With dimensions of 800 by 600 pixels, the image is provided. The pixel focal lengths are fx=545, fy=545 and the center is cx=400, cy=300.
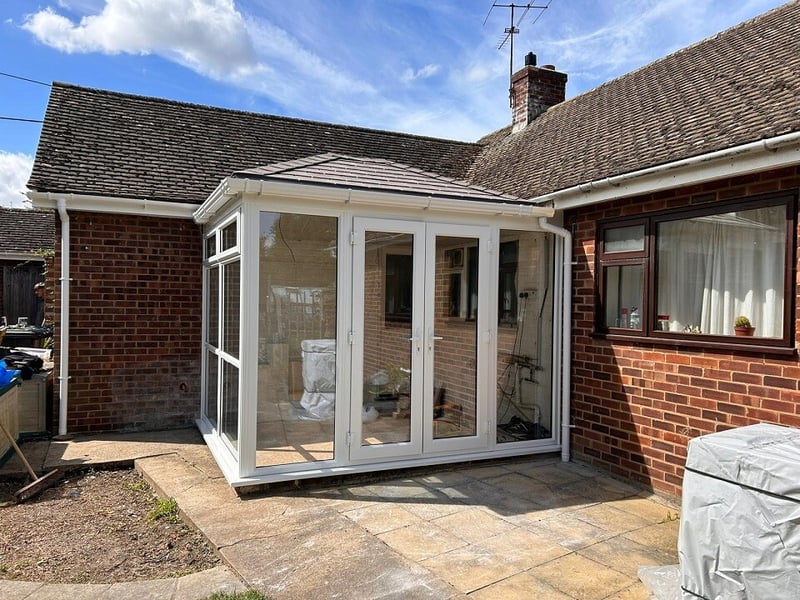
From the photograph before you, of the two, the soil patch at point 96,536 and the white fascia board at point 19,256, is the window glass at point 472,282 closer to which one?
the soil patch at point 96,536

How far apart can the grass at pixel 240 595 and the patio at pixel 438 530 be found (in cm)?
10

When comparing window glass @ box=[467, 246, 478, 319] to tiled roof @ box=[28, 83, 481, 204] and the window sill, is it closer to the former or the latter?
the window sill

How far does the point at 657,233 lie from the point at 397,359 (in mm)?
Answer: 2682

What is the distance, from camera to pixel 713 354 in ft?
14.9

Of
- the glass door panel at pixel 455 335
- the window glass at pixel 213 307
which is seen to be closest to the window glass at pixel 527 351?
the glass door panel at pixel 455 335

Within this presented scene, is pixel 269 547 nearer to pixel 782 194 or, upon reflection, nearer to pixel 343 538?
pixel 343 538

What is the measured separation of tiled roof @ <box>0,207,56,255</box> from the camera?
17188 millimetres

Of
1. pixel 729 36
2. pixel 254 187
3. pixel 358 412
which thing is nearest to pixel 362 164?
pixel 254 187

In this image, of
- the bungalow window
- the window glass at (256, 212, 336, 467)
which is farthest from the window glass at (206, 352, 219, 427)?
the bungalow window

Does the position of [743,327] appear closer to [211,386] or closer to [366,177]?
[366,177]

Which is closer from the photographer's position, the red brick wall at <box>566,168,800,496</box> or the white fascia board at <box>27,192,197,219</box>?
the red brick wall at <box>566,168,800,496</box>

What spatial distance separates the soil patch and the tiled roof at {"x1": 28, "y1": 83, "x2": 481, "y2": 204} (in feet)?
11.5

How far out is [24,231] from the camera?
18.5m

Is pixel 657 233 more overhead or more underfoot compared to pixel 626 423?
more overhead
